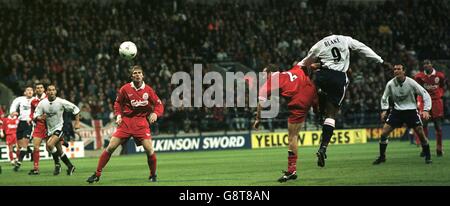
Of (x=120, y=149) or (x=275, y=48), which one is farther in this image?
(x=275, y=48)

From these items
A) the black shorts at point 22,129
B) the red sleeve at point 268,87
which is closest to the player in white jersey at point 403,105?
the red sleeve at point 268,87

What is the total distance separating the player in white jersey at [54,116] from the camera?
1867 centimetres

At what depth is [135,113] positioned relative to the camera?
15.2 metres

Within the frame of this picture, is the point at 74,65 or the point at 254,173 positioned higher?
the point at 74,65

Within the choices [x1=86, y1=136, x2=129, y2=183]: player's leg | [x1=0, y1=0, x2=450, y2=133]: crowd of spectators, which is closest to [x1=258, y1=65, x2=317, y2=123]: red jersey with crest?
[x1=86, y1=136, x2=129, y2=183]: player's leg

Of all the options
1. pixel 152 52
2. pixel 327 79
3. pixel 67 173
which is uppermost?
pixel 152 52

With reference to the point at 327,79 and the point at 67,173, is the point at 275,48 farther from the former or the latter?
the point at 327,79

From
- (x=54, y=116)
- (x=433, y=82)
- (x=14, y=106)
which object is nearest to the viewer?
(x=54, y=116)

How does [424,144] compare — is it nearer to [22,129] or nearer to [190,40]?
[22,129]

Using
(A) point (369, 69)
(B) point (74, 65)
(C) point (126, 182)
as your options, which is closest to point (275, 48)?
(A) point (369, 69)

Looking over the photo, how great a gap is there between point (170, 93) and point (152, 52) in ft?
11.9

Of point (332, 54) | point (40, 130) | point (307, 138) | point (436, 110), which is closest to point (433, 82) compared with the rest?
point (436, 110)

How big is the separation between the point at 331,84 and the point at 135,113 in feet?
13.1

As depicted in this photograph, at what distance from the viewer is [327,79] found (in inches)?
549
